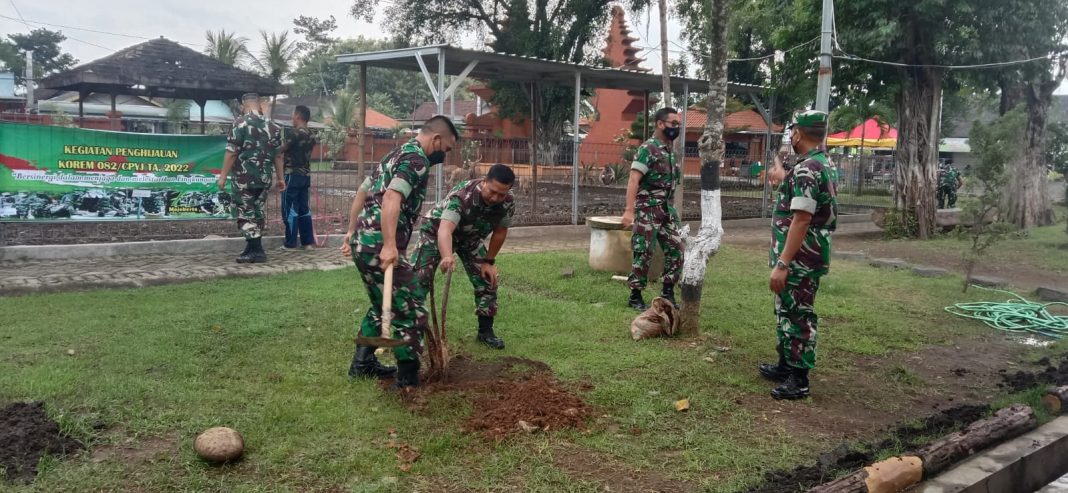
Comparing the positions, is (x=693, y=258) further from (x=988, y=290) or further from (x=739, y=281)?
(x=988, y=290)

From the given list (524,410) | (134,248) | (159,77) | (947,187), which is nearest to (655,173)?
(524,410)

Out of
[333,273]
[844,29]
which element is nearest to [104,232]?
[333,273]

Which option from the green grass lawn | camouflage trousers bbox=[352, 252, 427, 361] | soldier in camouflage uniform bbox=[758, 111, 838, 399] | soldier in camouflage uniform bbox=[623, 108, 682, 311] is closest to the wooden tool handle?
camouflage trousers bbox=[352, 252, 427, 361]

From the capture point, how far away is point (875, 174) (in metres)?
22.0

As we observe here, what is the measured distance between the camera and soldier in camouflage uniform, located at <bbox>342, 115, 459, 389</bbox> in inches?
161

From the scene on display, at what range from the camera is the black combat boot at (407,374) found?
4297 millimetres

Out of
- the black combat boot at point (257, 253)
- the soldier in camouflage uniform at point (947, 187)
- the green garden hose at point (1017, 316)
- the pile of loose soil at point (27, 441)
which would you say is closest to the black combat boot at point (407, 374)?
the pile of loose soil at point (27, 441)

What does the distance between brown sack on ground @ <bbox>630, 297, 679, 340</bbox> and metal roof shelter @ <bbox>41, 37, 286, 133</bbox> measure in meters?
12.8

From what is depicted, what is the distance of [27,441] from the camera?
3420 mm

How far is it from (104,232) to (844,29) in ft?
39.4

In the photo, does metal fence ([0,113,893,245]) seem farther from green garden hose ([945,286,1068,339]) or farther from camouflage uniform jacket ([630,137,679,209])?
green garden hose ([945,286,1068,339])

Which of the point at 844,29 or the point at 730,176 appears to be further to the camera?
the point at 730,176

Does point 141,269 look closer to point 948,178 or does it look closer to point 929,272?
point 929,272

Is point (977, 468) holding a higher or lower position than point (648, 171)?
lower
